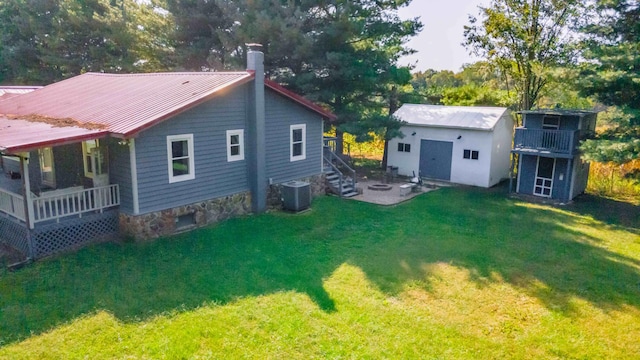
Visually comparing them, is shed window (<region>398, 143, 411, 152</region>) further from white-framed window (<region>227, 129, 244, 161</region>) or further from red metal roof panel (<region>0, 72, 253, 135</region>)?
red metal roof panel (<region>0, 72, 253, 135</region>)

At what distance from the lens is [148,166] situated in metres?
10.9

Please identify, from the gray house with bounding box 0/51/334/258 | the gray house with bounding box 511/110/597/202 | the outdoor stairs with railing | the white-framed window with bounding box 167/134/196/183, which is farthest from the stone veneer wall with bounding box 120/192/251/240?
the gray house with bounding box 511/110/597/202

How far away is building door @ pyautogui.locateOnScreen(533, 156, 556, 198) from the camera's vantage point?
17.3m

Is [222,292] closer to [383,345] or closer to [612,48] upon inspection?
[383,345]

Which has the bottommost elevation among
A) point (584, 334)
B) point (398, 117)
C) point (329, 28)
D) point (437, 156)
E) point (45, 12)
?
point (584, 334)

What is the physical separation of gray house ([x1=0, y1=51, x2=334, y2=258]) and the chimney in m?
0.03

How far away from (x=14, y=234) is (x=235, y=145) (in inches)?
235

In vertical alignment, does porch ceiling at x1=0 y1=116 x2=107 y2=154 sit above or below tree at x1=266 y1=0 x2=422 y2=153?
below

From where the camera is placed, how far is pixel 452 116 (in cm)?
1992

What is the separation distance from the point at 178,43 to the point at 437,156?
48.8 ft

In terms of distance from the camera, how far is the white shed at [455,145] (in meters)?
18.7

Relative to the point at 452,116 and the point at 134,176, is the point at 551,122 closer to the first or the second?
the point at 452,116

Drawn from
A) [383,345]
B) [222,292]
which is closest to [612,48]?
[383,345]

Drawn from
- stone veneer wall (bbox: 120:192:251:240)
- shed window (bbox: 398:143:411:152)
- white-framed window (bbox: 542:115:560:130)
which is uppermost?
white-framed window (bbox: 542:115:560:130)
